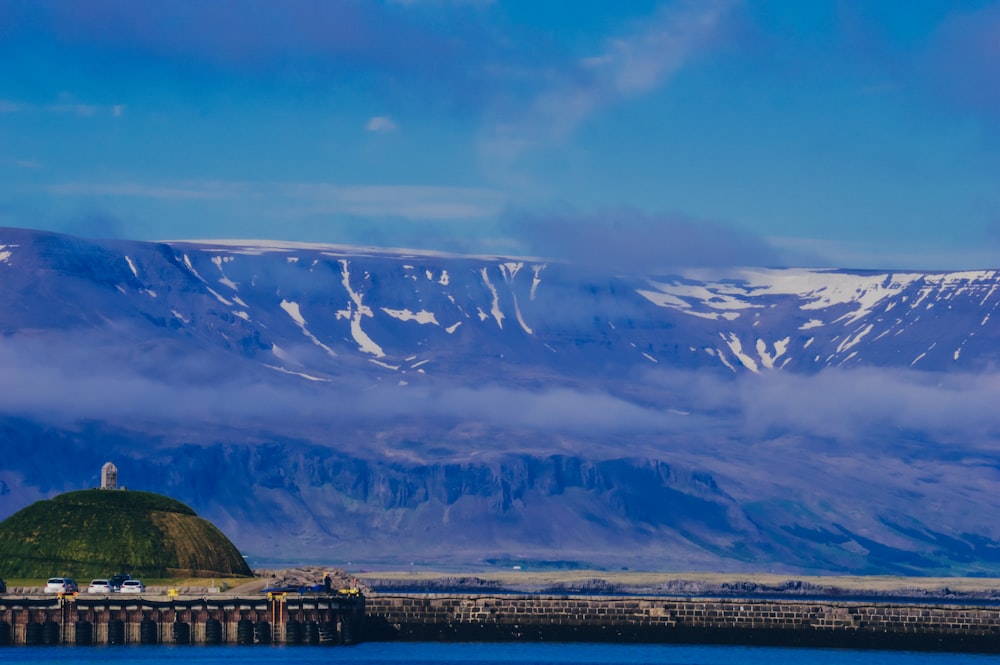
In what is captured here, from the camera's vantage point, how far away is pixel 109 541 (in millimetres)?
160250

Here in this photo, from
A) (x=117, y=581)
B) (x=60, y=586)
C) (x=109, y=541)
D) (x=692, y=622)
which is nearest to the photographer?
(x=692, y=622)

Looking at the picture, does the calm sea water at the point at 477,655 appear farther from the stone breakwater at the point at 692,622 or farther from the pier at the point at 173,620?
the stone breakwater at the point at 692,622

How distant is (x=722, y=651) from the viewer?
14588cm

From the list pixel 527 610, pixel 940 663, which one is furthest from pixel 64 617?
pixel 940 663

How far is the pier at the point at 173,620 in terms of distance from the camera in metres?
131

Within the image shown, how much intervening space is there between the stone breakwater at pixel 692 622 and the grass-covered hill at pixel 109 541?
25.4 meters

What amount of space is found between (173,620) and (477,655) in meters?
20.2

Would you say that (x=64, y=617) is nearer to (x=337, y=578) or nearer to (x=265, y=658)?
(x=265, y=658)

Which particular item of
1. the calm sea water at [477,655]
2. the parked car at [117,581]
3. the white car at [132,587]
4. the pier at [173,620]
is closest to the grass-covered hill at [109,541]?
the parked car at [117,581]

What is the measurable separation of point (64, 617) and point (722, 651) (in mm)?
42382

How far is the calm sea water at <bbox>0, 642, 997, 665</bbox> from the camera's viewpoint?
410ft

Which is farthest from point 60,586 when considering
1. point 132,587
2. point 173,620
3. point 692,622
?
point 692,622

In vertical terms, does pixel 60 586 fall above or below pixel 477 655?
above

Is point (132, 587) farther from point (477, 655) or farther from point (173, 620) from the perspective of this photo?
point (477, 655)
